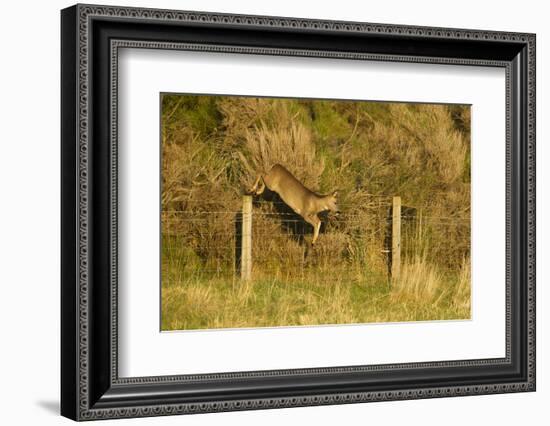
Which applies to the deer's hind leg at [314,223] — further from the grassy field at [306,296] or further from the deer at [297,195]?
the grassy field at [306,296]

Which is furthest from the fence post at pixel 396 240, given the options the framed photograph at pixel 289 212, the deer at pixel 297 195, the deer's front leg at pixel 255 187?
the deer's front leg at pixel 255 187

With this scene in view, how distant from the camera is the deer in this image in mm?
5598

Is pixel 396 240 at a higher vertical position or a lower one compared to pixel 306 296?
higher

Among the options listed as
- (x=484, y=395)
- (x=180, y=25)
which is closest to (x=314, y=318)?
(x=484, y=395)

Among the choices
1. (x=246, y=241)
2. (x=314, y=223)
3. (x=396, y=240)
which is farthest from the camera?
(x=396, y=240)

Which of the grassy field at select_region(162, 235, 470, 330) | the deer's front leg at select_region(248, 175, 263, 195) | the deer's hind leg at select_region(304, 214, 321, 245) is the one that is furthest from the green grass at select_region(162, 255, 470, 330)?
the deer's front leg at select_region(248, 175, 263, 195)

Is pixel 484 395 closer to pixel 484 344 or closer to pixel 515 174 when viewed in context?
pixel 484 344

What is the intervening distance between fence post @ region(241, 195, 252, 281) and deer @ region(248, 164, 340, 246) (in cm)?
6

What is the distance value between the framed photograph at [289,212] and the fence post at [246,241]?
10mm

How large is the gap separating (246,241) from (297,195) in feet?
1.07

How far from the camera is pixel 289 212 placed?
5.66 m

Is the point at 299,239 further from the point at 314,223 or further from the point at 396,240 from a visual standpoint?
the point at 396,240

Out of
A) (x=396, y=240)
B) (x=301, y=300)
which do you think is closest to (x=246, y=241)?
(x=301, y=300)

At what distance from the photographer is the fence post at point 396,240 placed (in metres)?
5.85
